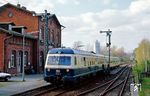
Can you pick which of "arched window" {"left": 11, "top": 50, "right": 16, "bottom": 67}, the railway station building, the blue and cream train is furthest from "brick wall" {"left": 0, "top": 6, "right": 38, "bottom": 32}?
the blue and cream train

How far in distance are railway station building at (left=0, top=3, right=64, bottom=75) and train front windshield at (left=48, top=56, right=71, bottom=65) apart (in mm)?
14108

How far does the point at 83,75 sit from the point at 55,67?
465cm

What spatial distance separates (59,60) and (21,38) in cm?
1959

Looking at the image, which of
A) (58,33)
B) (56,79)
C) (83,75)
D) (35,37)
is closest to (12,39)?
(35,37)

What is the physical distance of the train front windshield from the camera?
89.6 ft

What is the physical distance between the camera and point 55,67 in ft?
88.9

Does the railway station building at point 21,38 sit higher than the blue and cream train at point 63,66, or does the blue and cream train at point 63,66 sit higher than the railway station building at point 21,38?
the railway station building at point 21,38

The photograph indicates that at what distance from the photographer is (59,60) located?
2747 cm

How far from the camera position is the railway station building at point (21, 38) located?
4138cm

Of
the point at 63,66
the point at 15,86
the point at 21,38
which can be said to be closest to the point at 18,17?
the point at 21,38

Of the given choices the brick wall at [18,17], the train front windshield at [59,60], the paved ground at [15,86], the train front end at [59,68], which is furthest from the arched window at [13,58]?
the train front windshield at [59,60]

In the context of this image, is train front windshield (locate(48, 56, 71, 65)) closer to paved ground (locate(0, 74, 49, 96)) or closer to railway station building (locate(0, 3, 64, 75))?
paved ground (locate(0, 74, 49, 96))

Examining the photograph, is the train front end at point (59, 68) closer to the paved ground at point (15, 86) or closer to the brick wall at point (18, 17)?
the paved ground at point (15, 86)

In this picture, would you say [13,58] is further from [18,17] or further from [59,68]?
[59,68]
